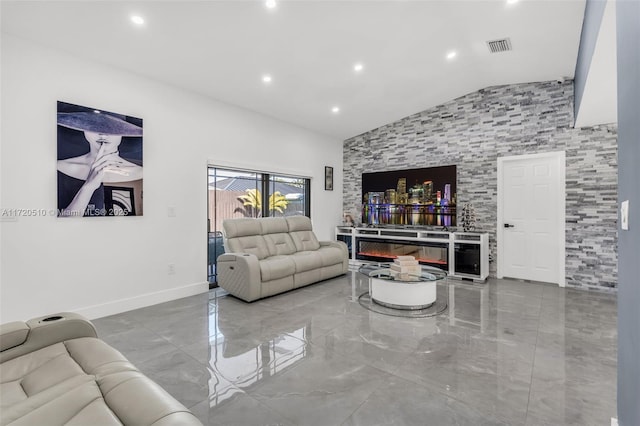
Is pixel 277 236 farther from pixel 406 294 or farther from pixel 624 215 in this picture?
pixel 624 215

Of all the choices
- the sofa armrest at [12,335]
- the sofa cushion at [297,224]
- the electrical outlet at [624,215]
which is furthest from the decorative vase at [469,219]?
the sofa armrest at [12,335]

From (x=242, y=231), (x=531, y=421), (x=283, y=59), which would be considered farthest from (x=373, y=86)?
(x=531, y=421)

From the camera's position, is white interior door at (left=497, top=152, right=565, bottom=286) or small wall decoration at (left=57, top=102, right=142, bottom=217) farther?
white interior door at (left=497, top=152, right=565, bottom=286)

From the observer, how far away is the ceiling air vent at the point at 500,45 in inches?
148

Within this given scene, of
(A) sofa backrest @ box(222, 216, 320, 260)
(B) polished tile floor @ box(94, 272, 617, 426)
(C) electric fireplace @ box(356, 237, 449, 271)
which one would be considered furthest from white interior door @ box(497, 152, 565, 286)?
(A) sofa backrest @ box(222, 216, 320, 260)

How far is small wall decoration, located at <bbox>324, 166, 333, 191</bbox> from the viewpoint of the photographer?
6.62 m

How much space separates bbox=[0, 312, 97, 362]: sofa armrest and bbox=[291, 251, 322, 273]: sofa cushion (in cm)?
279

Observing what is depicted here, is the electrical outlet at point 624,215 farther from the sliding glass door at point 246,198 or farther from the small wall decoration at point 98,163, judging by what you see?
the sliding glass door at point 246,198

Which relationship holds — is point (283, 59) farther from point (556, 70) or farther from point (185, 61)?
point (556, 70)

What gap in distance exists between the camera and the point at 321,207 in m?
6.50

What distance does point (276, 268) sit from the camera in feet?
13.2

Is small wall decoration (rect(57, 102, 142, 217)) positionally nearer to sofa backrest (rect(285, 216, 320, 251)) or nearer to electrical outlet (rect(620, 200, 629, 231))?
sofa backrest (rect(285, 216, 320, 251))

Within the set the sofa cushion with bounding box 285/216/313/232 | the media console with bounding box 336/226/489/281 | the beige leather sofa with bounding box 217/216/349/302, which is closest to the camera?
the beige leather sofa with bounding box 217/216/349/302

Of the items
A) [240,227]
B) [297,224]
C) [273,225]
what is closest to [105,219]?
[240,227]
